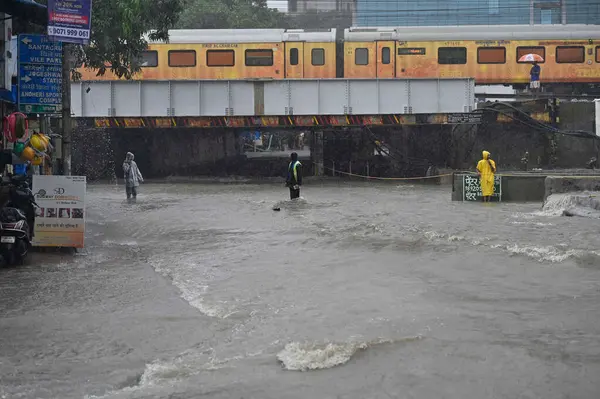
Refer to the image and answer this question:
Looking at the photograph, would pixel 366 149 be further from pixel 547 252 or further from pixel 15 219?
pixel 15 219

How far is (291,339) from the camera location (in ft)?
22.9

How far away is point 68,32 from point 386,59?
19115 millimetres

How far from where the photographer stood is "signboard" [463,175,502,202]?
2109 cm

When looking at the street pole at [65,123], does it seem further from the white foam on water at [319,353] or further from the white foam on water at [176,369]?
the white foam on water at [319,353]

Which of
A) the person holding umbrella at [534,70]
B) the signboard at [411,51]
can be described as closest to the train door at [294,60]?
the signboard at [411,51]

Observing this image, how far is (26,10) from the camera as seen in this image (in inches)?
485

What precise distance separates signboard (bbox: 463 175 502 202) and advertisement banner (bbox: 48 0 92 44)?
12.3 meters

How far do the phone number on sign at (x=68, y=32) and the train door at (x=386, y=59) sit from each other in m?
18.7

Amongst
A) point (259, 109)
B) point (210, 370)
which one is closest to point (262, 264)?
point (210, 370)

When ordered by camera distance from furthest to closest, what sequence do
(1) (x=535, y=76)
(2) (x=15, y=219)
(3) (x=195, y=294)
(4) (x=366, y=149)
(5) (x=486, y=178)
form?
(4) (x=366, y=149) → (1) (x=535, y=76) → (5) (x=486, y=178) → (2) (x=15, y=219) → (3) (x=195, y=294)

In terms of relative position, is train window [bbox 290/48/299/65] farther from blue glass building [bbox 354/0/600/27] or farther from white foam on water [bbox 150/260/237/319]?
blue glass building [bbox 354/0/600/27]

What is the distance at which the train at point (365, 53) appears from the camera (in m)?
29.1

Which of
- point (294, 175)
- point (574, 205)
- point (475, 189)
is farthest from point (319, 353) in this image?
point (475, 189)

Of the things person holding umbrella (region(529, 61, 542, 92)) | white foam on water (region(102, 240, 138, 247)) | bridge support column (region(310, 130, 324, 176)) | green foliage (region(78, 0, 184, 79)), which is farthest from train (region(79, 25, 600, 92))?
white foam on water (region(102, 240, 138, 247))
